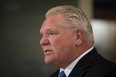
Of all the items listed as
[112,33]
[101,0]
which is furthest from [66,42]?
[112,33]

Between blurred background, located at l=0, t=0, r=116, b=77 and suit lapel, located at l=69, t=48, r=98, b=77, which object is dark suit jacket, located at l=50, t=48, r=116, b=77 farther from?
blurred background, located at l=0, t=0, r=116, b=77

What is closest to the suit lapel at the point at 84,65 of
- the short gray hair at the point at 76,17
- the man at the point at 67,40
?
the man at the point at 67,40

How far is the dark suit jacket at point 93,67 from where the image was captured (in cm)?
154

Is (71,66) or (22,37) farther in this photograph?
(22,37)

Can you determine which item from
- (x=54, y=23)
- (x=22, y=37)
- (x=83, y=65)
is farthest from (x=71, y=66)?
(x=22, y=37)

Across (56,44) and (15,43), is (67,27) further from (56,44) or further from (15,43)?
(15,43)

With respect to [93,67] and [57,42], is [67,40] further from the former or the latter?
[93,67]

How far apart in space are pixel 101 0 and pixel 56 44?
3.41 metres

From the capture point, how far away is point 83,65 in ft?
5.32

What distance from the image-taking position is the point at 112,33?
545 centimetres

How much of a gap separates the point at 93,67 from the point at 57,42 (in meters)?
0.22

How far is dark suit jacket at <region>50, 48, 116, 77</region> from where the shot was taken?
1540mm

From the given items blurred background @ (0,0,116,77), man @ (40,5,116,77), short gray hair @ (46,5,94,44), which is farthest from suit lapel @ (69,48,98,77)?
blurred background @ (0,0,116,77)

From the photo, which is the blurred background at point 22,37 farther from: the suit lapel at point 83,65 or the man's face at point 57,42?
the suit lapel at point 83,65
